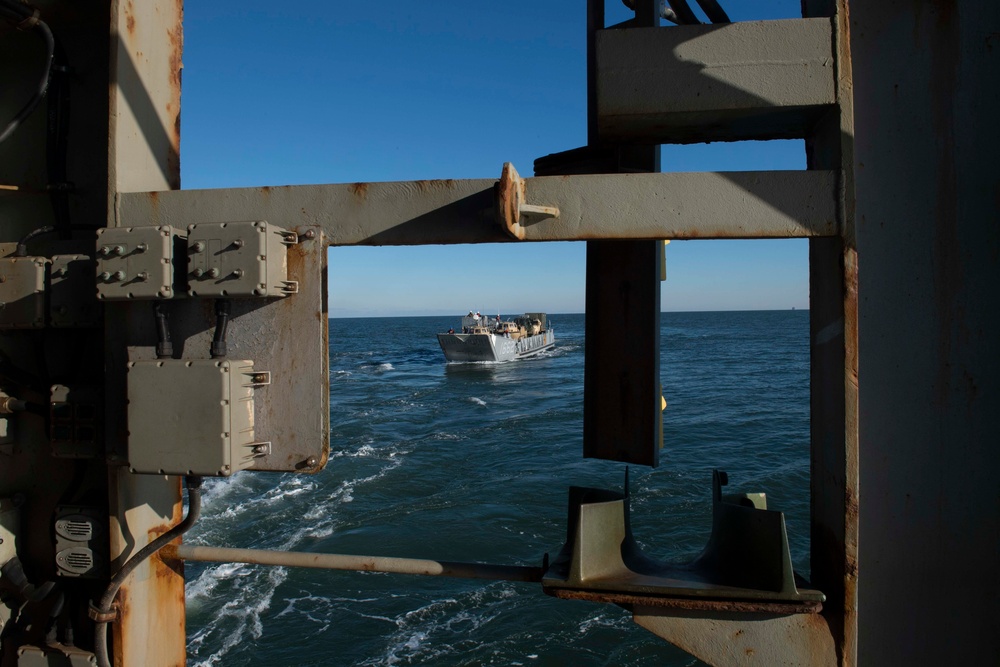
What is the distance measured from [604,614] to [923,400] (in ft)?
27.4

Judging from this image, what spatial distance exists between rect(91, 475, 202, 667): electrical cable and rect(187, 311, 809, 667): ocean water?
6.56 metres

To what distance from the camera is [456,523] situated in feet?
41.9

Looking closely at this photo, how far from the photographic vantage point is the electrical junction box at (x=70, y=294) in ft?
8.33

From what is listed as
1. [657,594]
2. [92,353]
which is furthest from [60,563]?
[657,594]

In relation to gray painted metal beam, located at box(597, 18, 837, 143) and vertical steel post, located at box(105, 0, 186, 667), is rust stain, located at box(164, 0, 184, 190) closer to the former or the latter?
vertical steel post, located at box(105, 0, 186, 667)

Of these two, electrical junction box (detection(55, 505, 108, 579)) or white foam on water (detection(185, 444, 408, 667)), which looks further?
white foam on water (detection(185, 444, 408, 667))

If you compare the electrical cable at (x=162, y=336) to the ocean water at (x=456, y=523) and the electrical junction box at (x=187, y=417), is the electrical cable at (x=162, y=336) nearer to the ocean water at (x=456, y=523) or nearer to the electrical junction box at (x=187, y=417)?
the electrical junction box at (x=187, y=417)

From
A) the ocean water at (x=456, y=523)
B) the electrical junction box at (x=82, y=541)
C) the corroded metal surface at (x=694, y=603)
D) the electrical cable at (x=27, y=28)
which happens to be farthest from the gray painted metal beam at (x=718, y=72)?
the ocean water at (x=456, y=523)

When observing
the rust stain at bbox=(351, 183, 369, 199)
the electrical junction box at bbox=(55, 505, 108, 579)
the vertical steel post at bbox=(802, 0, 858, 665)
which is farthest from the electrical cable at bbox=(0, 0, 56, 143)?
the vertical steel post at bbox=(802, 0, 858, 665)

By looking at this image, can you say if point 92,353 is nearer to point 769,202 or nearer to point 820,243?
point 769,202

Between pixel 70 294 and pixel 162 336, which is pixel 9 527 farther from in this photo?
pixel 162 336

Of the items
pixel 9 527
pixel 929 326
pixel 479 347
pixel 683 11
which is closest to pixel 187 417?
pixel 9 527

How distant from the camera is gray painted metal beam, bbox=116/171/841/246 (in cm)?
204

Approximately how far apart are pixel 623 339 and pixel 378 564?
5.28ft
